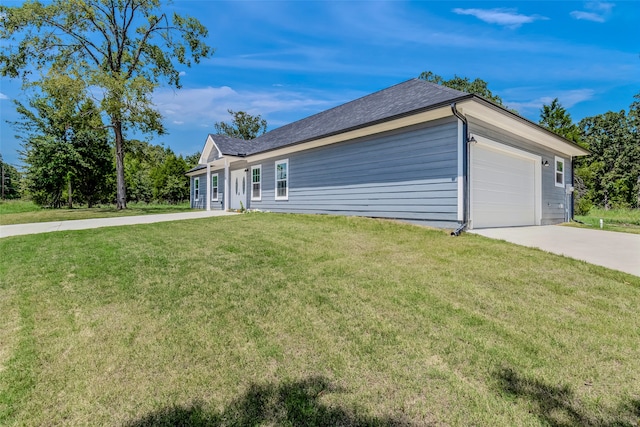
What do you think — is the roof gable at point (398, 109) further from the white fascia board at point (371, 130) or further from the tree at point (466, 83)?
the tree at point (466, 83)

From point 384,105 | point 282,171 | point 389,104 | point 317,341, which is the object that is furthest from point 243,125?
point 317,341

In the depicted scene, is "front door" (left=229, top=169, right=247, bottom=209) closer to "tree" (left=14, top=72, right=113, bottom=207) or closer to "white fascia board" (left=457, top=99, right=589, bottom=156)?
"tree" (left=14, top=72, right=113, bottom=207)

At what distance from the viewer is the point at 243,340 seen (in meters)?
2.52

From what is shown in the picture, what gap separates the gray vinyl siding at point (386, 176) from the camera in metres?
7.52

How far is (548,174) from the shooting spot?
36.4 ft

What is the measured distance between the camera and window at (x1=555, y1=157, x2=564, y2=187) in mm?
11748

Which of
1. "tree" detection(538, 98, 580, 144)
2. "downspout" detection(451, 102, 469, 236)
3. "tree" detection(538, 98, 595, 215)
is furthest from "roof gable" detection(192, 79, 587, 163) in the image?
"tree" detection(538, 98, 580, 144)

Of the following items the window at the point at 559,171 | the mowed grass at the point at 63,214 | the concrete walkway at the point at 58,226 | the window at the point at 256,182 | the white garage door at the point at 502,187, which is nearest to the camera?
the white garage door at the point at 502,187

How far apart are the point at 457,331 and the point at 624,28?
11776 millimetres

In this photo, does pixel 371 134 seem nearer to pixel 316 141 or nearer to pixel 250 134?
pixel 316 141

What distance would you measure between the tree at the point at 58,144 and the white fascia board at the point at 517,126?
57.4ft

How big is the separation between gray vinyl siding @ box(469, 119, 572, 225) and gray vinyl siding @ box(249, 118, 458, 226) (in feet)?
6.08

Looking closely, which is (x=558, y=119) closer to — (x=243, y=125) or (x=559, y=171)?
(x=559, y=171)

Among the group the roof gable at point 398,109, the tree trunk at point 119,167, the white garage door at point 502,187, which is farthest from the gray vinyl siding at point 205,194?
the white garage door at point 502,187
